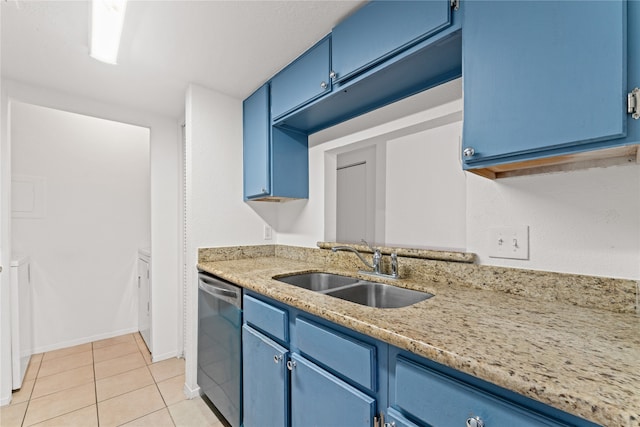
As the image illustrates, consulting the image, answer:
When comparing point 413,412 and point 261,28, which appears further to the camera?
point 261,28

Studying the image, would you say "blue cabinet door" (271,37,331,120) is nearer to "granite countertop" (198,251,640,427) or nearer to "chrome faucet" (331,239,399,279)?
"chrome faucet" (331,239,399,279)

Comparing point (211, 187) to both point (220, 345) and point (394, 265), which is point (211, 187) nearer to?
point (220, 345)

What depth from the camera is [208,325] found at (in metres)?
1.83

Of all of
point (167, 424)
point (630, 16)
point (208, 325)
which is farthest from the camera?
point (208, 325)

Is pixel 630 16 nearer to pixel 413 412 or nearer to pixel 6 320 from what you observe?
pixel 413 412

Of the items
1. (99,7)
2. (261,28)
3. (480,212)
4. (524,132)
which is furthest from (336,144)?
(99,7)

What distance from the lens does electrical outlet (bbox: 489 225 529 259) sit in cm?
107

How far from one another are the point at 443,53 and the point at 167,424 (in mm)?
2420

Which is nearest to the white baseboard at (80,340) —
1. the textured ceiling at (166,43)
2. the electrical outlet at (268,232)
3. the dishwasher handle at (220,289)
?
the dishwasher handle at (220,289)

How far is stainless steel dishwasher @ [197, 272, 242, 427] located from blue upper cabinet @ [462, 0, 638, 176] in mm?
1354

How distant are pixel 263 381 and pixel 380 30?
1663 mm

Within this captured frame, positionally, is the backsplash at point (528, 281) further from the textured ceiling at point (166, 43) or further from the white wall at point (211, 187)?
the textured ceiling at point (166, 43)

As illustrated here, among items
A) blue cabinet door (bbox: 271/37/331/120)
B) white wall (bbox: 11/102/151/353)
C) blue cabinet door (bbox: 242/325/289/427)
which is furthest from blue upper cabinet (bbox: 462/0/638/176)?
white wall (bbox: 11/102/151/353)

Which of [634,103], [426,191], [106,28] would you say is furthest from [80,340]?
[634,103]
